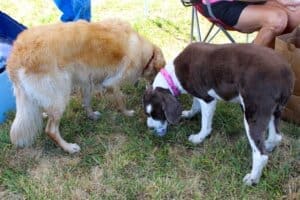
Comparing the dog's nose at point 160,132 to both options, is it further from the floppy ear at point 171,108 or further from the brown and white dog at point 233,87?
the floppy ear at point 171,108

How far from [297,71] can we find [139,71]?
1.20 m

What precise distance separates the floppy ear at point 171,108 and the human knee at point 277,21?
1124 millimetres

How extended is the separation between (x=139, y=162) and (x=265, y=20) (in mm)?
1586

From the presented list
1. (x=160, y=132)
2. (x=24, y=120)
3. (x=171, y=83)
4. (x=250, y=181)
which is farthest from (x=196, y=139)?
(x=24, y=120)

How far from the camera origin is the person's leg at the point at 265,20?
3.84 metres

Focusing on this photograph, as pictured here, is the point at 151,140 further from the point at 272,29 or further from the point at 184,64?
the point at 272,29

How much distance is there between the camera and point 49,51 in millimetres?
3172

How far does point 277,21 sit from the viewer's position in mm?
3832

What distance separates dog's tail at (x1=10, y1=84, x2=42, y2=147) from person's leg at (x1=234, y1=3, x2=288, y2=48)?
1.82 meters

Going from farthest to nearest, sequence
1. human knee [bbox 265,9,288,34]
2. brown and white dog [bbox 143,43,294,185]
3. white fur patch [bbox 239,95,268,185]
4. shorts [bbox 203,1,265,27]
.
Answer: shorts [bbox 203,1,265,27] < human knee [bbox 265,9,288,34] < white fur patch [bbox 239,95,268,185] < brown and white dog [bbox 143,43,294,185]

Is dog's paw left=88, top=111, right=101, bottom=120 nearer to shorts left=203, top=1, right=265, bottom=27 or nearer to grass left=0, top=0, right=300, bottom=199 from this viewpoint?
grass left=0, top=0, right=300, bottom=199

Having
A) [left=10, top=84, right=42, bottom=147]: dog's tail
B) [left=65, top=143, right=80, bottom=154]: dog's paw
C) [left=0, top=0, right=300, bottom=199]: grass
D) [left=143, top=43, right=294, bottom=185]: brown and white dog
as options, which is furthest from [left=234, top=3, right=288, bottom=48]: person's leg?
[left=10, top=84, right=42, bottom=147]: dog's tail

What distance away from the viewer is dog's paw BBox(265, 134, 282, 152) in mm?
3271

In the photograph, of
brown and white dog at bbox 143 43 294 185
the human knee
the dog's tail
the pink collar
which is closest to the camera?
Result: brown and white dog at bbox 143 43 294 185
